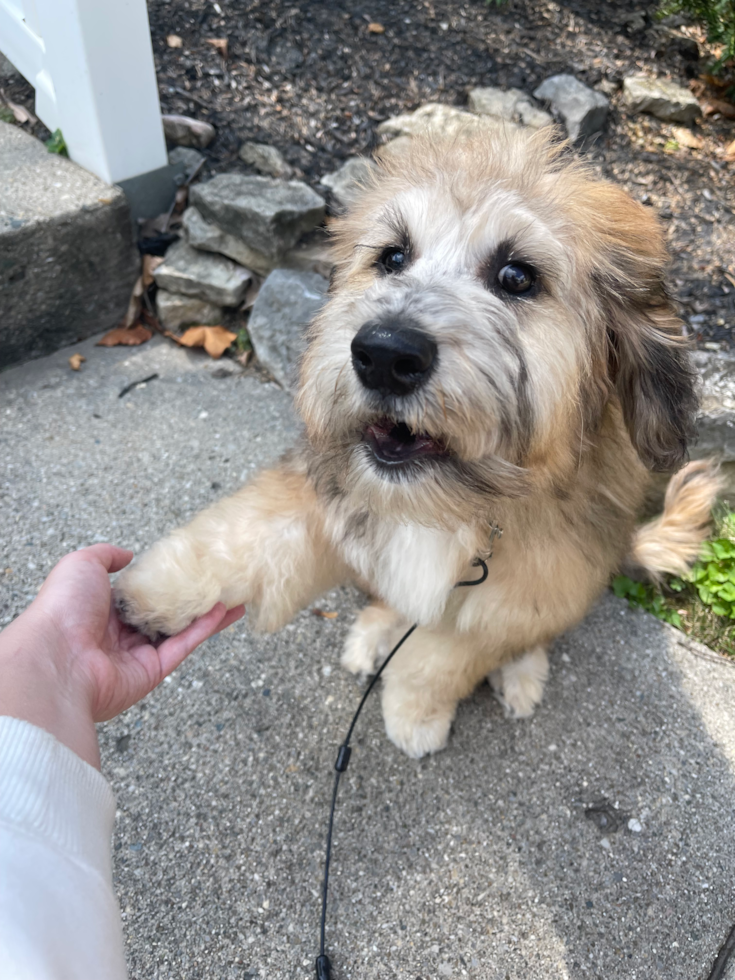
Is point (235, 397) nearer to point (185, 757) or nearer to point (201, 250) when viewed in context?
point (201, 250)

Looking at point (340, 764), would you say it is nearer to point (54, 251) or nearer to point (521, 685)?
point (521, 685)

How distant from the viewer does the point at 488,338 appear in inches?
52.7

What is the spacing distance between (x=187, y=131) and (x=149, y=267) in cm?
79

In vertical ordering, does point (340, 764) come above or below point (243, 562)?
below

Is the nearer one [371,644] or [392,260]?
[392,260]

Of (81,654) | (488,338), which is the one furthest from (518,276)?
(81,654)

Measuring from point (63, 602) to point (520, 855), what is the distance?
58.1 inches

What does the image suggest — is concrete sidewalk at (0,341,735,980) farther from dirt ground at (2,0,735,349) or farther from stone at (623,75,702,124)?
stone at (623,75,702,124)

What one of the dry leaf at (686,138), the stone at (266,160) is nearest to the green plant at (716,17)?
the dry leaf at (686,138)

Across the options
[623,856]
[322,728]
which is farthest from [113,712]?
[623,856]

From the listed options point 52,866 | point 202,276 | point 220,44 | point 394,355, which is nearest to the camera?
point 52,866

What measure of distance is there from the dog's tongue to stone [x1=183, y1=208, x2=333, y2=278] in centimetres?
195

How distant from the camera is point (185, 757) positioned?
6.72 ft

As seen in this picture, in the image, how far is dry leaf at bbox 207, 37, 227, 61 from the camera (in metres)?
3.66
